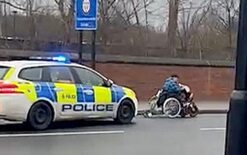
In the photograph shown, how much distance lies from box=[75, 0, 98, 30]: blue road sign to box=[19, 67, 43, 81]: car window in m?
5.08

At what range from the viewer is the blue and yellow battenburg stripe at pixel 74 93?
44.4 ft

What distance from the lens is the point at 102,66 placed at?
922 inches

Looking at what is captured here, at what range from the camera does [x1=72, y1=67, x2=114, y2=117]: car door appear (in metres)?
14.6

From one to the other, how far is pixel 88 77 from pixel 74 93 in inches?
32.0

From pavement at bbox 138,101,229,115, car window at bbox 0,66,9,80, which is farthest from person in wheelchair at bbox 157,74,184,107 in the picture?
car window at bbox 0,66,9,80

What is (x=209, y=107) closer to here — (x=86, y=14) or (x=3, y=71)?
(x=86, y=14)

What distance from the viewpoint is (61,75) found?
47.0 ft

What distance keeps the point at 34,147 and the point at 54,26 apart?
18.6m

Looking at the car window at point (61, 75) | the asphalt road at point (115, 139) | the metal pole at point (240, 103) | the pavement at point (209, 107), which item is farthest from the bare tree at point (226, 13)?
the metal pole at point (240, 103)

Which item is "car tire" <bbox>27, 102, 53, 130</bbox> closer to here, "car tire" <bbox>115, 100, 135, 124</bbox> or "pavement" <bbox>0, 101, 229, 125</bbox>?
"car tire" <bbox>115, 100, 135, 124</bbox>

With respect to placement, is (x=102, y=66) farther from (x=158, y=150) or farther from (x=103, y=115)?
(x=158, y=150)

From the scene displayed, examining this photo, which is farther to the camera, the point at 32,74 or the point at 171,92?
the point at 171,92

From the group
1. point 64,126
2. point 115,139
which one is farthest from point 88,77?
point 115,139

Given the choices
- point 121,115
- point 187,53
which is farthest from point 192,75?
point 121,115
